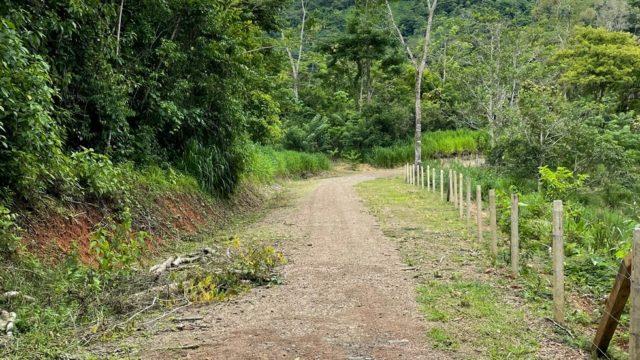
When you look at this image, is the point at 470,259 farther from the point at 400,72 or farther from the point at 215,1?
the point at 400,72

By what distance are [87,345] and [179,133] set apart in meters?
9.97

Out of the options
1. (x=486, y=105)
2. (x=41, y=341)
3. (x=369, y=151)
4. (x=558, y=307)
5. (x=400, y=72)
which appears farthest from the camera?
(x=400, y=72)

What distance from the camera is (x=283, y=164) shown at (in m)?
31.8

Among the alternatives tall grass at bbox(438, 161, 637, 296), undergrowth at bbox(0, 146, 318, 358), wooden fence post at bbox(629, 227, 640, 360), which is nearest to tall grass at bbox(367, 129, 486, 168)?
tall grass at bbox(438, 161, 637, 296)

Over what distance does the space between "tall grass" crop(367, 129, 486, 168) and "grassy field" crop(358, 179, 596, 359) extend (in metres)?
26.3

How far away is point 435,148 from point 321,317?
33966mm

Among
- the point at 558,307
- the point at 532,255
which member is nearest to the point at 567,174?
the point at 532,255

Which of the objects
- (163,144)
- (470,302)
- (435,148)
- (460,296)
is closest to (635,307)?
(470,302)

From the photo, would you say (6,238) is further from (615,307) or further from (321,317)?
(615,307)

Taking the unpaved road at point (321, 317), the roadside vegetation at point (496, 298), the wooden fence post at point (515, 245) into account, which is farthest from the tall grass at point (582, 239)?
the unpaved road at point (321, 317)

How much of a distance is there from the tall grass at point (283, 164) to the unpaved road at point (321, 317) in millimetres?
11181

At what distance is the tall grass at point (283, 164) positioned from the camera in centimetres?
2353

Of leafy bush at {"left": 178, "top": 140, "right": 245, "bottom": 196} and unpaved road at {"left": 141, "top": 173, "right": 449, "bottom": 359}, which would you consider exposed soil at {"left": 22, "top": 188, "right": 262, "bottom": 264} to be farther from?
unpaved road at {"left": 141, "top": 173, "right": 449, "bottom": 359}

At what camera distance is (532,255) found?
9438 millimetres
